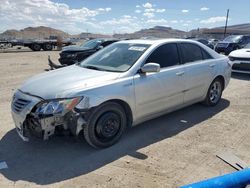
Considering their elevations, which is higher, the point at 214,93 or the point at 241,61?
the point at 241,61

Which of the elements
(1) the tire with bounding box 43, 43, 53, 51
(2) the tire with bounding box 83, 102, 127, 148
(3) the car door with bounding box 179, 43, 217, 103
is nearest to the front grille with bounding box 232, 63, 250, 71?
(3) the car door with bounding box 179, 43, 217, 103

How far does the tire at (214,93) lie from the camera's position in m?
5.93

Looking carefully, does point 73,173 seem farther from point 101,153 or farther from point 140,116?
point 140,116

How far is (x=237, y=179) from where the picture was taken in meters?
2.79

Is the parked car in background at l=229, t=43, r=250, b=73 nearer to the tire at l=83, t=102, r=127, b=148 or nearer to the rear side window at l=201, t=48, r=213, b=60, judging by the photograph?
the rear side window at l=201, t=48, r=213, b=60

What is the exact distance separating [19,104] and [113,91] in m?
1.38

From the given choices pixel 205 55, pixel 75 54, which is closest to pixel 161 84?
pixel 205 55

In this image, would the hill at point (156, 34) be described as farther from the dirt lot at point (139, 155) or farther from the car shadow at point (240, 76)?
the dirt lot at point (139, 155)

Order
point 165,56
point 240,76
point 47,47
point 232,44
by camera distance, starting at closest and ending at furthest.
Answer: point 165,56 → point 240,76 → point 232,44 → point 47,47

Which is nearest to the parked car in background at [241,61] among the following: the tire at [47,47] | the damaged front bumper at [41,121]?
the damaged front bumper at [41,121]

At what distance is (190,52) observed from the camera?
17.7ft

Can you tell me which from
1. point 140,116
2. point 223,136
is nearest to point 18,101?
point 140,116

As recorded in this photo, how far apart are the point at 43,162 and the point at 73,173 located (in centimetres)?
55

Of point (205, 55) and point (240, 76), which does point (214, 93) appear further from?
point (240, 76)
